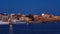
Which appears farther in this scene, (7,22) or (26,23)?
(26,23)

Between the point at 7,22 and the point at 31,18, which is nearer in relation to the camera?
the point at 7,22

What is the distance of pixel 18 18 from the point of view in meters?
80.0

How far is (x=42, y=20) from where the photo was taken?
78.2 m

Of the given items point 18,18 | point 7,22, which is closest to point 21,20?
point 18,18

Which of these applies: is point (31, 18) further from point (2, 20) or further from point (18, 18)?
point (2, 20)

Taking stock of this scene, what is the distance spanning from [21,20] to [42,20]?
6697 millimetres

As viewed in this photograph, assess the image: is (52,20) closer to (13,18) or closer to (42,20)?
(42,20)

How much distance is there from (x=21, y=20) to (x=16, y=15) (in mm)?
3500

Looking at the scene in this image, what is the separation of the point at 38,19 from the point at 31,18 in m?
3.10

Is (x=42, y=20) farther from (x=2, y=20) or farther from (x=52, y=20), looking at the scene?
(x=2, y=20)

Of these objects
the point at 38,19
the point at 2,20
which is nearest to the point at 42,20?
the point at 38,19

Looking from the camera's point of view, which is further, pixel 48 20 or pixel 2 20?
pixel 48 20

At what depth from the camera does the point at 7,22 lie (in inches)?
2938

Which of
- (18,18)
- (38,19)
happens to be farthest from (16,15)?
(38,19)
